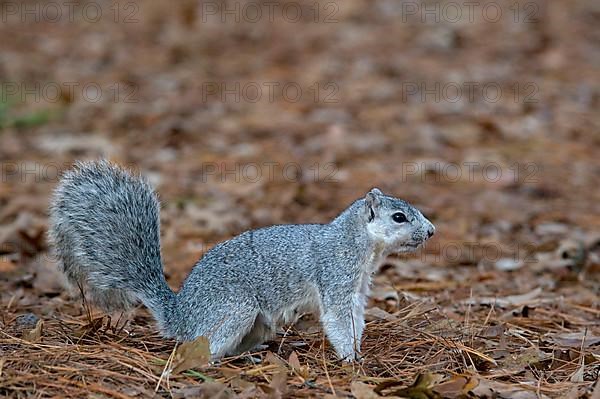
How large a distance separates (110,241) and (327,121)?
5.40 metres

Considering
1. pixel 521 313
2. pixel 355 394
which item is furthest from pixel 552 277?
pixel 355 394

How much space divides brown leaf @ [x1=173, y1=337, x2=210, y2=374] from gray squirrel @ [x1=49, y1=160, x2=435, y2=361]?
0.25 metres

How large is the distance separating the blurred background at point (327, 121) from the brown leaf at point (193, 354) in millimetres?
1780

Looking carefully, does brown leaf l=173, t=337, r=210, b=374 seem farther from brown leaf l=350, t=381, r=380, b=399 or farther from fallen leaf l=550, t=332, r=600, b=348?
fallen leaf l=550, t=332, r=600, b=348

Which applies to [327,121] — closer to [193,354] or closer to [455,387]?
[193,354]

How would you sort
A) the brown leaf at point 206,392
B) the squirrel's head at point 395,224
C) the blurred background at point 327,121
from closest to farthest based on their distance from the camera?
the brown leaf at point 206,392
the squirrel's head at point 395,224
the blurred background at point 327,121

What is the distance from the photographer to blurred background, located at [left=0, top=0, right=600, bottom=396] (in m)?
6.25

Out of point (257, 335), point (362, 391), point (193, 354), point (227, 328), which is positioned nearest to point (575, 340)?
point (362, 391)

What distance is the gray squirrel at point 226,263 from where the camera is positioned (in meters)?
3.91

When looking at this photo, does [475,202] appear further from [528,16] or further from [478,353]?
[528,16]

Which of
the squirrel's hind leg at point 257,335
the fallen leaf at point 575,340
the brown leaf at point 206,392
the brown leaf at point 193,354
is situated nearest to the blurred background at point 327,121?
the fallen leaf at point 575,340

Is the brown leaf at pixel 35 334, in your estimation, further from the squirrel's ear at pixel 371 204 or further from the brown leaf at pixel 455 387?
the brown leaf at pixel 455 387

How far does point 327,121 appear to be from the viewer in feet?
30.1

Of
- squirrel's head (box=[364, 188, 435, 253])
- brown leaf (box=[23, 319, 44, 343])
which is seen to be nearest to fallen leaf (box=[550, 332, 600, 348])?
squirrel's head (box=[364, 188, 435, 253])
